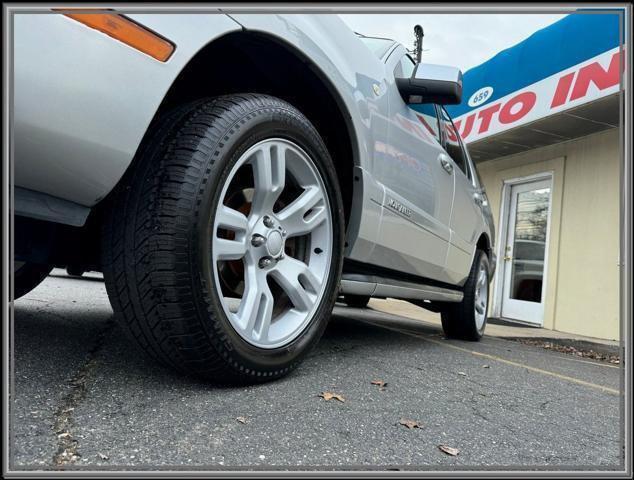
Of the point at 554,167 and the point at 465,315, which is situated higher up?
the point at 554,167

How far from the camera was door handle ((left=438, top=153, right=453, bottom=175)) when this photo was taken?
9.93 ft

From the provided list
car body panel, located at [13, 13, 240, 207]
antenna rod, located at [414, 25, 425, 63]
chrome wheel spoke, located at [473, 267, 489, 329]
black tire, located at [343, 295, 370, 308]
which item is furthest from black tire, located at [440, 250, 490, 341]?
car body panel, located at [13, 13, 240, 207]

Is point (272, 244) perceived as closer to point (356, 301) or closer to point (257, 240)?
point (257, 240)

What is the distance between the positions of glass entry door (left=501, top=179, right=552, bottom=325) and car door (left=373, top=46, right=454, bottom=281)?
4892mm

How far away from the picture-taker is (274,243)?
1769mm

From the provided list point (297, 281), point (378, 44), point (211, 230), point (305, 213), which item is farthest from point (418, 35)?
point (211, 230)

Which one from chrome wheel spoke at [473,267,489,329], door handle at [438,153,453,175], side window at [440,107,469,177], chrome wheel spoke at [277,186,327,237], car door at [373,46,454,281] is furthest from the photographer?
chrome wheel spoke at [473,267,489,329]

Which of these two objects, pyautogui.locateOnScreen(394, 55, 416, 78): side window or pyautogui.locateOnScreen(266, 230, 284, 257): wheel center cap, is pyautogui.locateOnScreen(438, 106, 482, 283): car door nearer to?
pyautogui.locateOnScreen(394, 55, 416, 78): side window

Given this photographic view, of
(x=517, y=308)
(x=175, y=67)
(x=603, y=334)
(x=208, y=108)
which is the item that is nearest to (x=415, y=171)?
(x=208, y=108)

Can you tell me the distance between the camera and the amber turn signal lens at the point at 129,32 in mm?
1196

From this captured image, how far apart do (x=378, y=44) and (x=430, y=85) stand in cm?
37

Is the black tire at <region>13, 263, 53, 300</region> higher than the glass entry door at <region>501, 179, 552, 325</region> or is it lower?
lower

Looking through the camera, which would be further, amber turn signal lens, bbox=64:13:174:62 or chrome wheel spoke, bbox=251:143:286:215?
chrome wheel spoke, bbox=251:143:286:215

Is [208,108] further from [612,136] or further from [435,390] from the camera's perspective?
[612,136]
